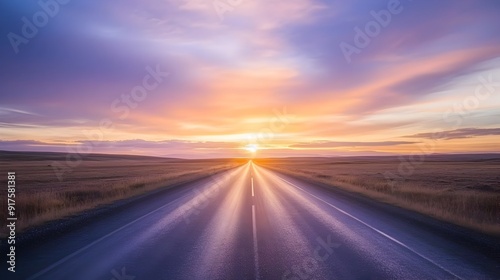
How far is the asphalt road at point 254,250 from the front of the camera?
667cm

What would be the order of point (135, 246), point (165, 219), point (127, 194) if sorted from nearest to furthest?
point (135, 246) < point (165, 219) < point (127, 194)

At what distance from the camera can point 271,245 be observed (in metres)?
8.80

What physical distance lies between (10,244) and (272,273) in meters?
6.77

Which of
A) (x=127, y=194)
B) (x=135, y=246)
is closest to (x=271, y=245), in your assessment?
(x=135, y=246)

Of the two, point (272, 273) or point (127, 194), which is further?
point (127, 194)

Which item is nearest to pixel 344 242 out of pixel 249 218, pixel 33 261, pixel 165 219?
pixel 249 218

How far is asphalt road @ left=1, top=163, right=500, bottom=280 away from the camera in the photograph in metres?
6.67

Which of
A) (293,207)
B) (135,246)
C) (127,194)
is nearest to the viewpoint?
(135,246)

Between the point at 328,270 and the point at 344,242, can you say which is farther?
the point at 344,242

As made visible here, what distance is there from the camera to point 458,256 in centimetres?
789

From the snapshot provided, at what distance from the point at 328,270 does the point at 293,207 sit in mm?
8960

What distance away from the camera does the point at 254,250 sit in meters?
8.26

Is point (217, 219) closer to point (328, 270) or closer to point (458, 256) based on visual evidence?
point (328, 270)

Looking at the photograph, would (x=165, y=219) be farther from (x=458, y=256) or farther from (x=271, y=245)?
(x=458, y=256)
